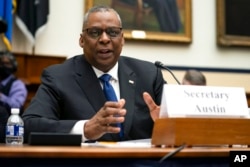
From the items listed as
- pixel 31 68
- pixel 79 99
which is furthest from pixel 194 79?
pixel 79 99

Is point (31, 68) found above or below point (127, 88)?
above

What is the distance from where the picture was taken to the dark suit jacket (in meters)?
2.96

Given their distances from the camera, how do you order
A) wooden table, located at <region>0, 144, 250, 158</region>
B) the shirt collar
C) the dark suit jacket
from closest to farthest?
wooden table, located at <region>0, 144, 250, 158</region> < the dark suit jacket < the shirt collar

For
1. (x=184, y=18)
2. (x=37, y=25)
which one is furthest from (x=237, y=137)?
(x=184, y=18)

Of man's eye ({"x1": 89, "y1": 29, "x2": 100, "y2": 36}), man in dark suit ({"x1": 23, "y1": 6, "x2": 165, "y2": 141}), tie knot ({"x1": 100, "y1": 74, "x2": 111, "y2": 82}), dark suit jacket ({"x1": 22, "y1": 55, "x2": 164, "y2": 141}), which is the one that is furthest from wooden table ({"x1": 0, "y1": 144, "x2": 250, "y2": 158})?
man's eye ({"x1": 89, "y1": 29, "x2": 100, "y2": 36})

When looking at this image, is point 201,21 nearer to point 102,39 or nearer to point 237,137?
point 102,39

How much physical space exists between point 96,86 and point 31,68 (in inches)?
147

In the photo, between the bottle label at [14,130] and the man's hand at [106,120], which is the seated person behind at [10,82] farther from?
the man's hand at [106,120]

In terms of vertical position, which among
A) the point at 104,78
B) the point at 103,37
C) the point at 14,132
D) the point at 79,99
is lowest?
the point at 14,132

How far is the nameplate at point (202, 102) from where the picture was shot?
216 cm

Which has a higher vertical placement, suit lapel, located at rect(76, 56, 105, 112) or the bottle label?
suit lapel, located at rect(76, 56, 105, 112)

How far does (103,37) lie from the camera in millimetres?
3156

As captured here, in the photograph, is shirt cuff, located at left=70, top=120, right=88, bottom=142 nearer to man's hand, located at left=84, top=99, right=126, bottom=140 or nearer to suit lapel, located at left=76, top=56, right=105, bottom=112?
man's hand, located at left=84, top=99, right=126, bottom=140

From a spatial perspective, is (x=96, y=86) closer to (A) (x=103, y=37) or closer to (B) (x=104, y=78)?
(B) (x=104, y=78)
